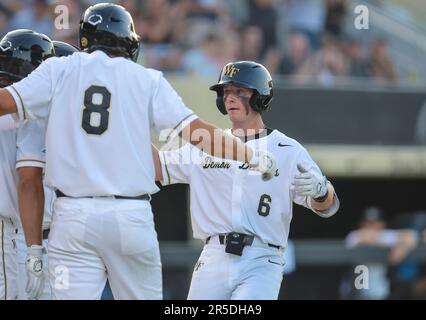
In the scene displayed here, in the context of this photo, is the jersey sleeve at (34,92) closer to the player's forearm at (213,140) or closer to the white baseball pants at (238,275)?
the player's forearm at (213,140)

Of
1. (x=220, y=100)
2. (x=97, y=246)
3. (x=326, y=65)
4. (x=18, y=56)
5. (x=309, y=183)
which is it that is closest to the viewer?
(x=97, y=246)

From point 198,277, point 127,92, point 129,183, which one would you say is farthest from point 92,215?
point 198,277

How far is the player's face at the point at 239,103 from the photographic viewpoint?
238 inches

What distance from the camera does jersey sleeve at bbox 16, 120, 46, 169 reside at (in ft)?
17.7

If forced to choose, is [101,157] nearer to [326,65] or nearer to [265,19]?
[265,19]

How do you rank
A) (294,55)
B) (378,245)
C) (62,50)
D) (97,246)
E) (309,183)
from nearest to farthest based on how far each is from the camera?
(97,246), (309,183), (62,50), (378,245), (294,55)

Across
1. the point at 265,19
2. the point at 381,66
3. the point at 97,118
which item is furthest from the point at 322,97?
the point at 97,118

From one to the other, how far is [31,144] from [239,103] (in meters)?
1.34

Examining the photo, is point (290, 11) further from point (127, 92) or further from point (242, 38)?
point (127, 92)

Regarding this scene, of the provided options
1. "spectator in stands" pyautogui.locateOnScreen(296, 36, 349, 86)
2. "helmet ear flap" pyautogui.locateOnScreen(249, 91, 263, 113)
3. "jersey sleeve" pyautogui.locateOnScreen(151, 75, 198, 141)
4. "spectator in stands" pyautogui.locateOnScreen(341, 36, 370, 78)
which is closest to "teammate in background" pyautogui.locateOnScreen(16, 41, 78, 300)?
"jersey sleeve" pyautogui.locateOnScreen(151, 75, 198, 141)

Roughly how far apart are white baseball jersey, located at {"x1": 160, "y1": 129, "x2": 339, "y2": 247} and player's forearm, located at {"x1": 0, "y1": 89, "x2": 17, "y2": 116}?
1.37 m

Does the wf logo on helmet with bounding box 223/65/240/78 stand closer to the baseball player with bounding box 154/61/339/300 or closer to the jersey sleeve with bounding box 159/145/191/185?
the baseball player with bounding box 154/61/339/300

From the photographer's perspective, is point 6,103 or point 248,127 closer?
point 6,103

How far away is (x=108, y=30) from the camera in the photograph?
512cm
